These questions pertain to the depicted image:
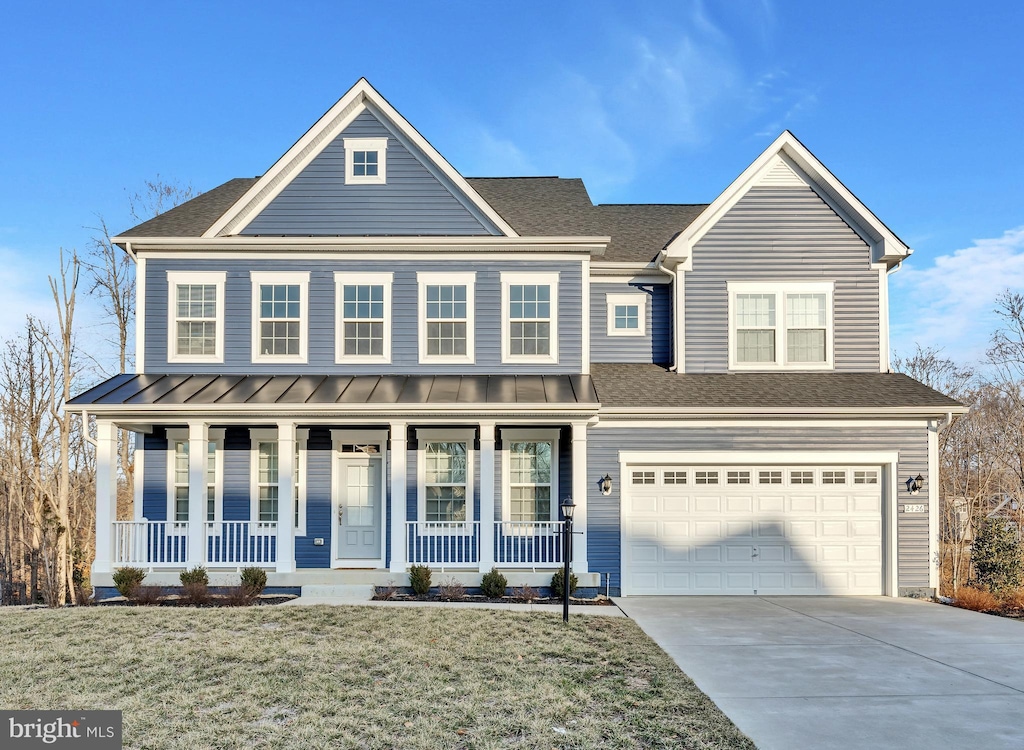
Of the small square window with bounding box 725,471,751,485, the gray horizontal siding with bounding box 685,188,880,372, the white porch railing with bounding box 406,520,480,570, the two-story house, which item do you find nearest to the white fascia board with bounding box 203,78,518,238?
the two-story house

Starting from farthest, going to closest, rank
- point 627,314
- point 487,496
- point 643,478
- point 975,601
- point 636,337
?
point 627,314 → point 636,337 → point 643,478 → point 487,496 → point 975,601

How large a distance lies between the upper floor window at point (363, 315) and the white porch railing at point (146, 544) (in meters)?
4.63

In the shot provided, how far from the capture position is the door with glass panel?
47.3 ft

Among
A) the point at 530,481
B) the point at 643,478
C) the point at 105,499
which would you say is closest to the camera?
the point at 105,499

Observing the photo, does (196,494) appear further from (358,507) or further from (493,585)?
(493,585)

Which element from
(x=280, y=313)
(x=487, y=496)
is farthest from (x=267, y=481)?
(x=487, y=496)

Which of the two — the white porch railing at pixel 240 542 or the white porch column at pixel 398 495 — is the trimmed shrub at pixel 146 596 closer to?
the white porch railing at pixel 240 542

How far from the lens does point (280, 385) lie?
45.5 feet

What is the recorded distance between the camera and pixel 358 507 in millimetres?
14586

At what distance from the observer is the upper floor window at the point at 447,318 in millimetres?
14672

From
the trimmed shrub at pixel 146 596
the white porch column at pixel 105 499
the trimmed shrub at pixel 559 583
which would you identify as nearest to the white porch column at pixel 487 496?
the trimmed shrub at pixel 559 583

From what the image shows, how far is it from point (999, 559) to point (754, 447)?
4876 millimetres

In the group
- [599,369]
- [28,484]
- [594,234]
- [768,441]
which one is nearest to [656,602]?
[768,441]

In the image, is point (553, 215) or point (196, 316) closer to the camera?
point (196, 316)
